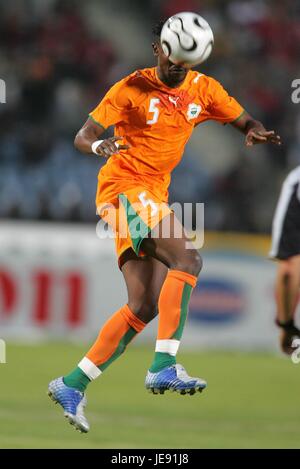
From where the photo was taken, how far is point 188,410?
11.8 m

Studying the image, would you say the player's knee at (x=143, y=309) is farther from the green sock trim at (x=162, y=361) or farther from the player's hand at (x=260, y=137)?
the player's hand at (x=260, y=137)

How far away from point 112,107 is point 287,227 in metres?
1.53

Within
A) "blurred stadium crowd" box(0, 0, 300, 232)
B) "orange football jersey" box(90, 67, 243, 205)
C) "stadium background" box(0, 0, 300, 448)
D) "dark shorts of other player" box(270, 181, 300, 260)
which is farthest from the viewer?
"blurred stadium crowd" box(0, 0, 300, 232)

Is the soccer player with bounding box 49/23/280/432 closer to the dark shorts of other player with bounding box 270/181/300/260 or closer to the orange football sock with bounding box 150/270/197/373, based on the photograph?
the orange football sock with bounding box 150/270/197/373

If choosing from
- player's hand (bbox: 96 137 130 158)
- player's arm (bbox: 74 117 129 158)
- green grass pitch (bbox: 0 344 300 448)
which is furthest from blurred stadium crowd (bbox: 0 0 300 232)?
player's hand (bbox: 96 137 130 158)

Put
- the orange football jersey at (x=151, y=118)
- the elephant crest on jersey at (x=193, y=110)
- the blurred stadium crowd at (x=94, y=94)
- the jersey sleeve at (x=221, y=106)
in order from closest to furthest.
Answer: the orange football jersey at (x=151, y=118) < the elephant crest on jersey at (x=193, y=110) < the jersey sleeve at (x=221, y=106) < the blurred stadium crowd at (x=94, y=94)

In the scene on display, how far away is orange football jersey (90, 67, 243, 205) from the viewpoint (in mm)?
6934

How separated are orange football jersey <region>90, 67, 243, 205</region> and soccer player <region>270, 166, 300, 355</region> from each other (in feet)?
2.26

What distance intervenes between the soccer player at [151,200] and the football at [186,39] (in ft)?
0.72

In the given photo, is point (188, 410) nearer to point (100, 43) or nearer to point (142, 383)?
point (142, 383)

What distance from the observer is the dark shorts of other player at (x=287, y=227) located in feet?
24.9

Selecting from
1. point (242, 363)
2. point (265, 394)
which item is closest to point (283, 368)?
point (242, 363)

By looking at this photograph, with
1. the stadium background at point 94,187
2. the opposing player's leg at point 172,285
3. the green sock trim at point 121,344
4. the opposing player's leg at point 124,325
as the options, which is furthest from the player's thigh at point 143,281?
the stadium background at point 94,187

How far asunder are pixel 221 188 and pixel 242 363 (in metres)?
2.32
